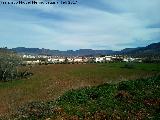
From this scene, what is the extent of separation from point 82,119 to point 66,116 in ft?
3.94

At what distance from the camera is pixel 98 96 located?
29.6 metres

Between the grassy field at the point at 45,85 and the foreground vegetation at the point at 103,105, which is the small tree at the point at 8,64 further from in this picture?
the foreground vegetation at the point at 103,105

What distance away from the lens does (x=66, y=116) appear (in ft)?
75.0

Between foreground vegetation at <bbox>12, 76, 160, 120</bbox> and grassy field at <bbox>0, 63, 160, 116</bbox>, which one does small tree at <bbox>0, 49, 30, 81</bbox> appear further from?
foreground vegetation at <bbox>12, 76, 160, 120</bbox>

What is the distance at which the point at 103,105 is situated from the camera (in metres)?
25.9

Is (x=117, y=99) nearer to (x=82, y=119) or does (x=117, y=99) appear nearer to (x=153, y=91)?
(x=153, y=91)

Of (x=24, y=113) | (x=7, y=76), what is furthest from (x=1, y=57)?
(x=24, y=113)

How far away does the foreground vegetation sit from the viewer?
23.1m

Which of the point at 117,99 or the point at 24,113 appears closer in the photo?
the point at 24,113

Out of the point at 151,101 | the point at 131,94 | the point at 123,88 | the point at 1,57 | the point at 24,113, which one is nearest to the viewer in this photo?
the point at 24,113

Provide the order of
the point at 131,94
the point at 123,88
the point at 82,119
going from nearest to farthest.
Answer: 1. the point at 82,119
2. the point at 131,94
3. the point at 123,88

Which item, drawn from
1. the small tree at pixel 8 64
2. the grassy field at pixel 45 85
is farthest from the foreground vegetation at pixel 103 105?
the small tree at pixel 8 64

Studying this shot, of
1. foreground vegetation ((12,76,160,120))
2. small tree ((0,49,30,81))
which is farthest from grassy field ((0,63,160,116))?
small tree ((0,49,30,81))

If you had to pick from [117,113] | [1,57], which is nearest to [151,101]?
[117,113]
